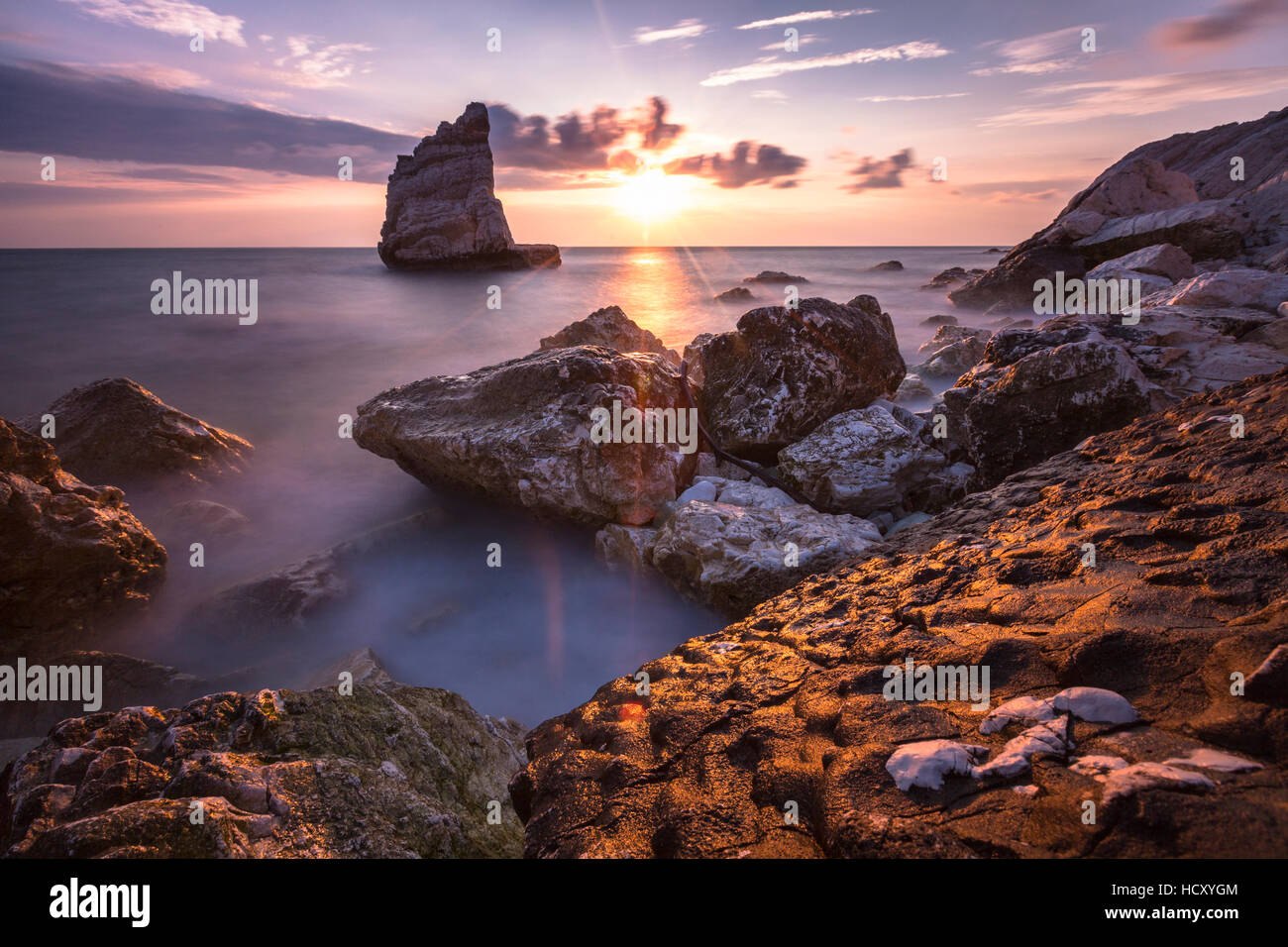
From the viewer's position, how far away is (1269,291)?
5504 mm

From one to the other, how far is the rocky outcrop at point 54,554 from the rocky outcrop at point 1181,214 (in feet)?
48.1

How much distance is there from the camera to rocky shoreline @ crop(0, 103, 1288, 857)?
4.95ft

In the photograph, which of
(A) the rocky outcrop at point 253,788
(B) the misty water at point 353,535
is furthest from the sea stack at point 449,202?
(A) the rocky outcrop at point 253,788

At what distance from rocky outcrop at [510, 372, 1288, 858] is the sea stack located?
42096 millimetres

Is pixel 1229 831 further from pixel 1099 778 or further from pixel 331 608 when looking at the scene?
pixel 331 608

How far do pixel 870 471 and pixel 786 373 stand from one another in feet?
5.46

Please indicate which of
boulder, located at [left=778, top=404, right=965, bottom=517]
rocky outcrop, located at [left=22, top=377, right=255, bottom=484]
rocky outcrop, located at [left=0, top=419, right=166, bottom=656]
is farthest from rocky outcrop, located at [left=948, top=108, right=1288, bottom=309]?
rocky outcrop, located at [left=22, top=377, right=255, bottom=484]

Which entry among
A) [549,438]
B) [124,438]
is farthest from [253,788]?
[124,438]

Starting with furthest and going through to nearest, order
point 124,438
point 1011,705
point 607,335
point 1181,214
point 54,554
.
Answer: point 1181,214, point 607,335, point 124,438, point 54,554, point 1011,705

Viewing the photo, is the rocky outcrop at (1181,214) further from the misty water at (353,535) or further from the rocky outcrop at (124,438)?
the rocky outcrop at (124,438)

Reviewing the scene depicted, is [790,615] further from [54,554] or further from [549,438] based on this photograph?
[54,554]

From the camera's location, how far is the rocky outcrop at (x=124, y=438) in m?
6.63

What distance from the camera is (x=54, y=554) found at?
172 inches
